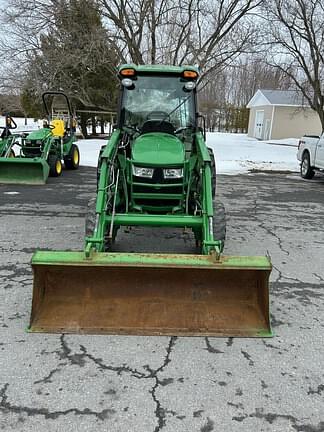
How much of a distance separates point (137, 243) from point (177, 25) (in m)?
15.8

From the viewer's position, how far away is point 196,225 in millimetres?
4312

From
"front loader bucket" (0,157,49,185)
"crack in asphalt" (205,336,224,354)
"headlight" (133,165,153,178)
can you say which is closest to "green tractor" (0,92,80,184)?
"front loader bucket" (0,157,49,185)

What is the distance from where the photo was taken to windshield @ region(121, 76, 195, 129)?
5551mm

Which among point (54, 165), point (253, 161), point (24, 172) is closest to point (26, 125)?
point (253, 161)

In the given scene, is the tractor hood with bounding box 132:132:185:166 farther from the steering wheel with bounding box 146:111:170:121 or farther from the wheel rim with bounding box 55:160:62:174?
the wheel rim with bounding box 55:160:62:174

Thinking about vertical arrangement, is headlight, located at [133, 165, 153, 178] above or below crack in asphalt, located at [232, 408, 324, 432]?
above

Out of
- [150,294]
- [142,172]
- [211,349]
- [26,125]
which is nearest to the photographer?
[211,349]

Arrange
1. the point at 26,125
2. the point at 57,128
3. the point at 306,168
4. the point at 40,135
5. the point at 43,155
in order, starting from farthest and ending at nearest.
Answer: the point at 26,125 < the point at 306,168 < the point at 57,128 < the point at 40,135 < the point at 43,155

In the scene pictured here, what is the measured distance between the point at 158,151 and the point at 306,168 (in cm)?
1021

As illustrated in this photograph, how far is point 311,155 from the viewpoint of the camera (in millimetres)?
13086

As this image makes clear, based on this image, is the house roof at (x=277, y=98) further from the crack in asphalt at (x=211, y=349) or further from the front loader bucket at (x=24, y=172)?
the crack in asphalt at (x=211, y=349)

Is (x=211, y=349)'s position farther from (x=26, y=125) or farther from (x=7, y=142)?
(x=26, y=125)

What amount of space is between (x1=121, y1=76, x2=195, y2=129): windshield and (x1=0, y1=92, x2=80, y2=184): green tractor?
497 cm

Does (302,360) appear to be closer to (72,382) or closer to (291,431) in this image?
(291,431)
